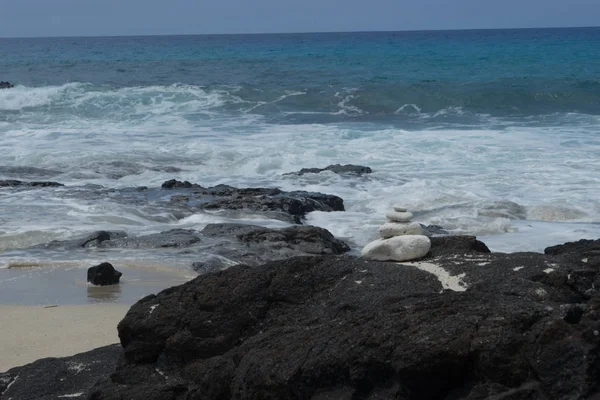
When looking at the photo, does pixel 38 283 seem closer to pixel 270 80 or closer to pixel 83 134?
pixel 83 134

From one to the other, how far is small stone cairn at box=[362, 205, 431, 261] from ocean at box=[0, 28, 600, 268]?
173 inches

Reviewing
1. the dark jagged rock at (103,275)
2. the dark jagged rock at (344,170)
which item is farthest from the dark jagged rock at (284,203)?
the dark jagged rock at (103,275)

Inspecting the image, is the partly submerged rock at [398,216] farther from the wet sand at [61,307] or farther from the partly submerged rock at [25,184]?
the partly submerged rock at [25,184]

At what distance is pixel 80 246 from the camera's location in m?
9.62

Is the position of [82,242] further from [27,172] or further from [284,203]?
[27,172]

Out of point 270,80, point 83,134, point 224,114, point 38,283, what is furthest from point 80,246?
point 270,80

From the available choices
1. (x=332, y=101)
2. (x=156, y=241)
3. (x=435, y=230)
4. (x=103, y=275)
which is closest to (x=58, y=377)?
(x=103, y=275)

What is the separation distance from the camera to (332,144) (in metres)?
19.2

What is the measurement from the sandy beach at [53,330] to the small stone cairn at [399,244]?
207cm

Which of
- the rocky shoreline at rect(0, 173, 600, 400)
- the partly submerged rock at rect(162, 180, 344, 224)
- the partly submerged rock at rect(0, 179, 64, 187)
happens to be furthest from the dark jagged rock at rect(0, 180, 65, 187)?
the rocky shoreline at rect(0, 173, 600, 400)

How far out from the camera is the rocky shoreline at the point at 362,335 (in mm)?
3008

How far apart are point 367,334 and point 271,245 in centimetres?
602

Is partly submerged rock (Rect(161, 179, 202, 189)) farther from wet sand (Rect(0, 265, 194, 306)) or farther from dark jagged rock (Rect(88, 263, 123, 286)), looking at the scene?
dark jagged rock (Rect(88, 263, 123, 286))

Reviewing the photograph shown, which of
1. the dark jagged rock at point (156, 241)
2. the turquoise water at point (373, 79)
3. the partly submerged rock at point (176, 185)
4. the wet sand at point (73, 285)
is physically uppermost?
the wet sand at point (73, 285)
